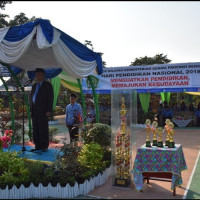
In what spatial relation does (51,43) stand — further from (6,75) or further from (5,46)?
(6,75)

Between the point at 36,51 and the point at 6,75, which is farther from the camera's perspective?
the point at 6,75

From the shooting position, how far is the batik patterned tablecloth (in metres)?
4.06

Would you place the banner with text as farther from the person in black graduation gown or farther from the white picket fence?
the white picket fence

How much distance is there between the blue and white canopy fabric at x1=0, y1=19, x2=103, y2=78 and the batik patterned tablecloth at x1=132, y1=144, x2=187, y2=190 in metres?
2.32

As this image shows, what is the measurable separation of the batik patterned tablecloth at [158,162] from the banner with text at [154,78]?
294 inches

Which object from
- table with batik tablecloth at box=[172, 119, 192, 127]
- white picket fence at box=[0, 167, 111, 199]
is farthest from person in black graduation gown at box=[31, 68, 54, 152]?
table with batik tablecloth at box=[172, 119, 192, 127]

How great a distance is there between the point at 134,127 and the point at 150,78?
8.86 metres

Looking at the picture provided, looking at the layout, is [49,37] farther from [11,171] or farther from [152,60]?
[152,60]

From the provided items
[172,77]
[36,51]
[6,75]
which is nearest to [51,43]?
[36,51]

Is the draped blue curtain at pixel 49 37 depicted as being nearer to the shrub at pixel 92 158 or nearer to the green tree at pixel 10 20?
the shrub at pixel 92 158

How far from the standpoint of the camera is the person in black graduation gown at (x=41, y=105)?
626cm

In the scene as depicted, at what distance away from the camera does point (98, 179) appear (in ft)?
15.0

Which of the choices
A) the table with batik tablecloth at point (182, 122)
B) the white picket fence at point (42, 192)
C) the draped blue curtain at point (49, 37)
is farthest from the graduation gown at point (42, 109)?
the table with batik tablecloth at point (182, 122)

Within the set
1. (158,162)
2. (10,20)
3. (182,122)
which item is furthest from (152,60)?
(158,162)
